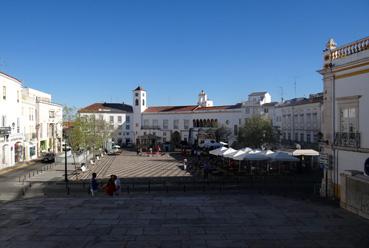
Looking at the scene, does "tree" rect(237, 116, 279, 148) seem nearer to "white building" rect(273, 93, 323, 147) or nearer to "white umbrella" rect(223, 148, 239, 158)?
"white building" rect(273, 93, 323, 147)

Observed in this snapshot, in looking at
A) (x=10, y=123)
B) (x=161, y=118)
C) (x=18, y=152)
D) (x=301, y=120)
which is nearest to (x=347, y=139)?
(x=10, y=123)

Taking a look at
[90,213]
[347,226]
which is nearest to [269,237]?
[347,226]

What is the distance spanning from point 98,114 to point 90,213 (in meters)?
73.0

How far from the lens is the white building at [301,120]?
160 feet

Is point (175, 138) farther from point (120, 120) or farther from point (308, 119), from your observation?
point (308, 119)

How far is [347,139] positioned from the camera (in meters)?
17.8

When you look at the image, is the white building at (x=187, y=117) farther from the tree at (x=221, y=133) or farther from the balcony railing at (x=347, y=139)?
the balcony railing at (x=347, y=139)

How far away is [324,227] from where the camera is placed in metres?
11.9

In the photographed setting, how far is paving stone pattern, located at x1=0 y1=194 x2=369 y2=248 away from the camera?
10.4m

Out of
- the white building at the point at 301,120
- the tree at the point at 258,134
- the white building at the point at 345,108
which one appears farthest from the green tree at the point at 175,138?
the white building at the point at 345,108

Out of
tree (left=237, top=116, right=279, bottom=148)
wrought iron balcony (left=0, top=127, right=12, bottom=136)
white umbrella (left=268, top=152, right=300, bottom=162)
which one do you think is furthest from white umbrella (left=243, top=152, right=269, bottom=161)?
wrought iron balcony (left=0, top=127, right=12, bottom=136)

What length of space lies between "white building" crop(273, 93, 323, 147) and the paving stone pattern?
108 feet

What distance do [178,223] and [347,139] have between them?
9.90 metres

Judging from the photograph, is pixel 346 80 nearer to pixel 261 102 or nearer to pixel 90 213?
pixel 90 213
